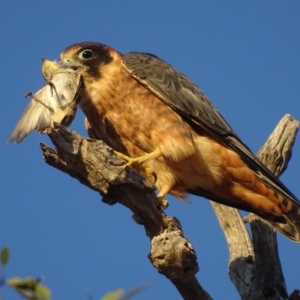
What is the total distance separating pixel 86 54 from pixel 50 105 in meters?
0.98

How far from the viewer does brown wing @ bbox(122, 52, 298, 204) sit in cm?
479

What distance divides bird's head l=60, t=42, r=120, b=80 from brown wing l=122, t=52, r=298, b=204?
161mm

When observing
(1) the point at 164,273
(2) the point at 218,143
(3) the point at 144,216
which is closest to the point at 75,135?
(3) the point at 144,216

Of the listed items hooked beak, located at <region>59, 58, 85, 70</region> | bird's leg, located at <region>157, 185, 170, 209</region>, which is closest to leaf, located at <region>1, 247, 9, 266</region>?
bird's leg, located at <region>157, 185, 170, 209</region>

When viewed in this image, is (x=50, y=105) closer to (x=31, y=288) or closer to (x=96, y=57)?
(x=96, y=57)

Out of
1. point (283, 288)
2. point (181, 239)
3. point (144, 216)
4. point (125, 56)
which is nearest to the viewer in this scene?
point (181, 239)

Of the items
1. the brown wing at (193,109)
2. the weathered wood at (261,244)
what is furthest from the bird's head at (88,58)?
the weathered wood at (261,244)

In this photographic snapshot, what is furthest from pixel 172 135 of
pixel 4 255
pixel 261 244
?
pixel 4 255

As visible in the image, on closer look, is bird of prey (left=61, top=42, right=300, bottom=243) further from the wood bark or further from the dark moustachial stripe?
the wood bark

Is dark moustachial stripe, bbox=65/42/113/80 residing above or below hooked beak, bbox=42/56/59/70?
above

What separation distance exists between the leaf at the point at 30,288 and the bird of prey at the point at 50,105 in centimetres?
225

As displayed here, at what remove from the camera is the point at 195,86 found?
17.3ft

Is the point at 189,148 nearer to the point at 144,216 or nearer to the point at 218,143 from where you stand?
the point at 218,143

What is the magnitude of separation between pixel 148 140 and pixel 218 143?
22.7 inches
